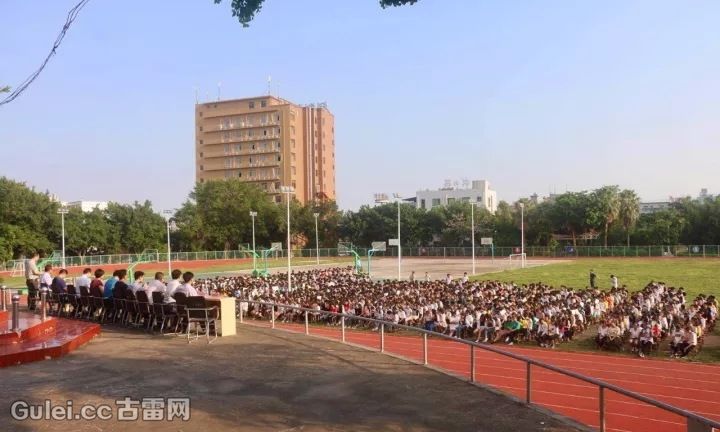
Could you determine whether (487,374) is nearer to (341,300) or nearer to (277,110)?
(341,300)

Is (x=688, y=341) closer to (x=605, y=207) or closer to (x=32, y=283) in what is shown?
(x=32, y=283)

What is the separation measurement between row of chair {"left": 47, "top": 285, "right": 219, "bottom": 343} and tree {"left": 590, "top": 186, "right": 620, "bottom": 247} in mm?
67397

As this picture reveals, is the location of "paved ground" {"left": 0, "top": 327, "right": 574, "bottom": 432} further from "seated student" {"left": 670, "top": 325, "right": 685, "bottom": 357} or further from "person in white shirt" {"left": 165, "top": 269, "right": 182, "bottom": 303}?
"seated student" {"left": 670, "top": 325, "right": 685, "bottom": 357}

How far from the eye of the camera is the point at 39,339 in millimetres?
11469

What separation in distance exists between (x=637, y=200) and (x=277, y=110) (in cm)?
5774

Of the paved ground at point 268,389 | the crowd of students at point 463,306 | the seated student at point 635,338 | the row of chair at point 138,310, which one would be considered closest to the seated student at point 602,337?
the seated student at point 635,338

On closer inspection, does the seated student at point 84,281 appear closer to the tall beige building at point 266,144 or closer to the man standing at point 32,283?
the man standing at point 32,283

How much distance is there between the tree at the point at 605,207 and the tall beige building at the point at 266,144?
144ft

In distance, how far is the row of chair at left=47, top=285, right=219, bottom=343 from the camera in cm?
1220

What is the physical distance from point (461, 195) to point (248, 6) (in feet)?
378

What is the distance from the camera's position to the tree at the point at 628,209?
244ft

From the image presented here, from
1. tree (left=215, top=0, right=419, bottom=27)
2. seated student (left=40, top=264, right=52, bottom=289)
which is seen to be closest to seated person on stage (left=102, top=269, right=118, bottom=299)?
seated student (left=40, top=264, right=52, bottom=289)

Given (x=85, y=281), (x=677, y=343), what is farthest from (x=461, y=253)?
(x=85, y=281)

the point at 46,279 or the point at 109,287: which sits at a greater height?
the point at 46,279
